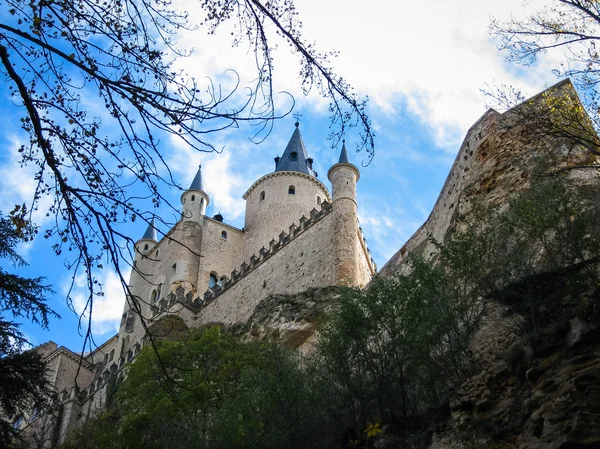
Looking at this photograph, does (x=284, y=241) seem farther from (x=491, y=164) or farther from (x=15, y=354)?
(x=15, y=354)

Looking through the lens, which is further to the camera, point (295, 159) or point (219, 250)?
point (295, 159)

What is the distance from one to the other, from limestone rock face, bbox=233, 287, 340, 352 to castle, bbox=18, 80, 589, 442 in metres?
1.57

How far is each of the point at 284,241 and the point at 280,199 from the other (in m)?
8.82

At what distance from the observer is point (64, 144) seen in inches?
248

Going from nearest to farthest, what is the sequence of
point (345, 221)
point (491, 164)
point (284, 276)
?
point (491, 164) < point (345, 221) < point (284, 276)

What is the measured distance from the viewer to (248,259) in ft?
136

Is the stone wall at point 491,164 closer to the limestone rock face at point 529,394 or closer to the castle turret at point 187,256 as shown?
the limestone rock face at point 529,394

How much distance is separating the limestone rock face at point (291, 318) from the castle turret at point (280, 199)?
12817mm

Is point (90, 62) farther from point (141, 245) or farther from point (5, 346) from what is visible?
point (141, 245)

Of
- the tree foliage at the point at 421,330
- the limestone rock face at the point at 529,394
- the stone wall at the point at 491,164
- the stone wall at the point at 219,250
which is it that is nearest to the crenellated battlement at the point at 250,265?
the stone wall at the point at 219,250

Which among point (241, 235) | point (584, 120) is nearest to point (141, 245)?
point (241, 235)

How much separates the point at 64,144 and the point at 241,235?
3771 centimetres

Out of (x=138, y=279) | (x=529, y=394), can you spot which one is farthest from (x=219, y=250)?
(x=529, y=394)

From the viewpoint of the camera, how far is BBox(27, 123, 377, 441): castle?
102 feet
